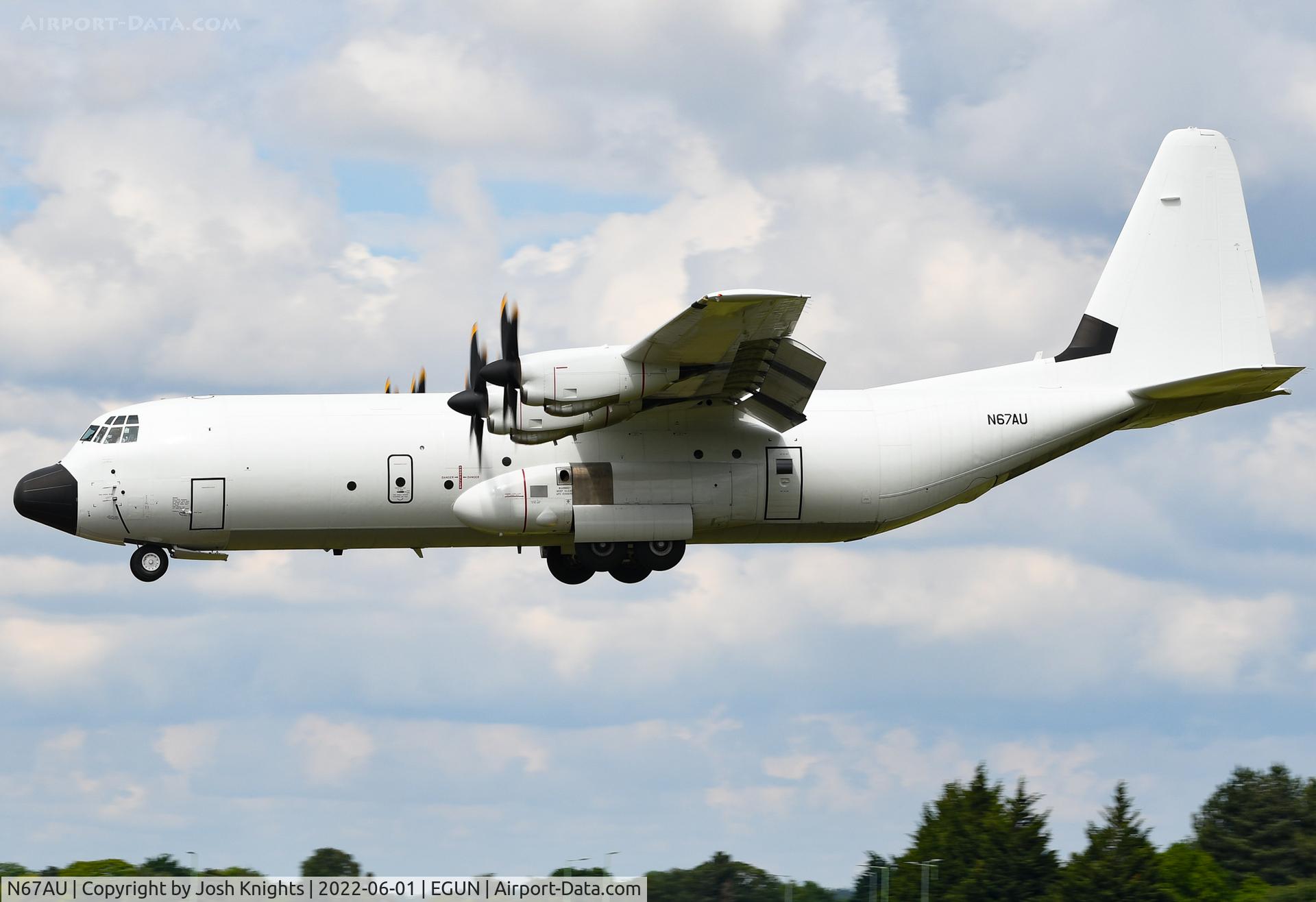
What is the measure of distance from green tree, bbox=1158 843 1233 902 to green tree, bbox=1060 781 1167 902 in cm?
70

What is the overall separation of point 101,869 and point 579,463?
24.0 meters

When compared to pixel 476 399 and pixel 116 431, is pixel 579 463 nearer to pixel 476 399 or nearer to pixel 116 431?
pixel 476 399

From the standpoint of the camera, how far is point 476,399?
25016mm

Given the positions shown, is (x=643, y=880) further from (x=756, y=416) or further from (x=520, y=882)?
(x=756, y=416)

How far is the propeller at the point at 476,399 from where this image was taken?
2498 cm

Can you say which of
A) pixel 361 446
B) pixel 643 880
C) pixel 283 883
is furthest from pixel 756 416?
pixel 283 883

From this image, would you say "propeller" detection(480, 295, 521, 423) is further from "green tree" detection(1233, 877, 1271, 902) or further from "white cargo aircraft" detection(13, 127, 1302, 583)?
"green tree" detection(1233, 877, 1271, 902)

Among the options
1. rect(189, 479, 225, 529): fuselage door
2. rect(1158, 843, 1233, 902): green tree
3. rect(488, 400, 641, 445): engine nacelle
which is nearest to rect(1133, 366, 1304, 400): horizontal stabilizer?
rect(488, 400, 641, 445): engine nacelle

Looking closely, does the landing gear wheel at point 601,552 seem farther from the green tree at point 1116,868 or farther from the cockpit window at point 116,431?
the green tree at point 1116,868

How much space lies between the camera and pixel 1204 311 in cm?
2933

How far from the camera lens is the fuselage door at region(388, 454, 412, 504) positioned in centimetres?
2606

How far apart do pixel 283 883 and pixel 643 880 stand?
6819 millimetres

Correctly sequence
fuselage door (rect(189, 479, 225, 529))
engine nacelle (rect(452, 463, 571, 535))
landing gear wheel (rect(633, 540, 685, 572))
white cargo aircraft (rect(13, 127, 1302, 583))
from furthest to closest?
landing gear wheel (rect(633, 540, 685, 572)), fuselage door (rect(189, 479, 225, 529)), white cargo aircraft (rect(13, 127, 1302, 583)), engine nacelle (rect(452, 463, 571, 535))

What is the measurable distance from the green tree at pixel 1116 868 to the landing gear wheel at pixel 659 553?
23.7m
